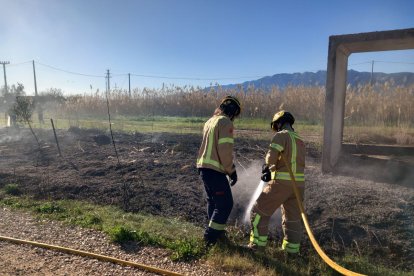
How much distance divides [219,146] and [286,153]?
0.79 metres

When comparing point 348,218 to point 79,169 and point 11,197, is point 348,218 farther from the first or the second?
point 79,169

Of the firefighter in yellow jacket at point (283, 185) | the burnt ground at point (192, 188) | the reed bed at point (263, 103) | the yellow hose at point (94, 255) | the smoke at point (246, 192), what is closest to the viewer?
the yellow hose at point (94, 255)

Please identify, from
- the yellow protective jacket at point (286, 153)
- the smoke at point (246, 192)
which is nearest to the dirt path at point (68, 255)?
the yellow protective jacket at point (286, 153)

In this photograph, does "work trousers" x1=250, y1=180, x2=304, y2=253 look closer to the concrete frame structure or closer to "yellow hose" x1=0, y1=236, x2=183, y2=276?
"yellow hose" x1=0, y1=236, x2=183, y2=276

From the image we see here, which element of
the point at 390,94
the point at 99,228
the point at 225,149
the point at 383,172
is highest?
the point at 390,94

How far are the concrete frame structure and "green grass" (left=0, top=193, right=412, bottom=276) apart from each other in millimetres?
3114

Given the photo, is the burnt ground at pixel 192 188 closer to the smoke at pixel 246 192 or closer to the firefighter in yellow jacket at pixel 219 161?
the smoke at pixel 246 192

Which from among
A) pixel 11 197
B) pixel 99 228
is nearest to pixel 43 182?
pixel 11 197

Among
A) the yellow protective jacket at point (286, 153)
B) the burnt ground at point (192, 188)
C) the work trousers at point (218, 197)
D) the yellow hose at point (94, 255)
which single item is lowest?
the yellow hose at point (94, 255)

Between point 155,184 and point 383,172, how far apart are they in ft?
15.7

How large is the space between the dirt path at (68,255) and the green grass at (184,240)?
17 cm

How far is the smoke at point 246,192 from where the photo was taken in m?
5.47

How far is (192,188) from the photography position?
22.9 feet

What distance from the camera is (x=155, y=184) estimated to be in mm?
7422
